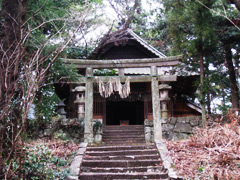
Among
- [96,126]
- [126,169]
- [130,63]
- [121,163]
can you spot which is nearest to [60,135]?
[96,126]

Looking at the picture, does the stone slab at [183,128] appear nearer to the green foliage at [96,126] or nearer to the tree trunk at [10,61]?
the green foliage at [96,126]

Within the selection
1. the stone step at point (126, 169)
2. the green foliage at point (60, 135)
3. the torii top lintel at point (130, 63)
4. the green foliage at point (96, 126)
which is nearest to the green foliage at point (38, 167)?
the stone step at point (126, 169)

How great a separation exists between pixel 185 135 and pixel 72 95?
702 centimetres

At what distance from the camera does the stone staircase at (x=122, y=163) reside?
677cm

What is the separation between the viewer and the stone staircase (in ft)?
22.2

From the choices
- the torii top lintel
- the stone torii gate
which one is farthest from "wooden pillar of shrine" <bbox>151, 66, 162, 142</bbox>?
the torii top lintel

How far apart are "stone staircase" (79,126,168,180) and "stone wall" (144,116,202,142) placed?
9.43 ft

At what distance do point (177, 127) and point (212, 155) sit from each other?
5719 millimetres

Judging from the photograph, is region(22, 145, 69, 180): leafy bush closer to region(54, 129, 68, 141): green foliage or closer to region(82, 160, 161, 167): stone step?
region(82, 160, 161, 167): stone step

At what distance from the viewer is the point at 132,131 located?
12.5 metres

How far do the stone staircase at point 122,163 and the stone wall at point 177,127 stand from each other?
287cm

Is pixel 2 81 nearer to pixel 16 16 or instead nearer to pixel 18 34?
pixel 18 34

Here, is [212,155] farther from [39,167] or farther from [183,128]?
[183,128]

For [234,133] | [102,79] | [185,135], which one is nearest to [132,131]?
[185,135]
